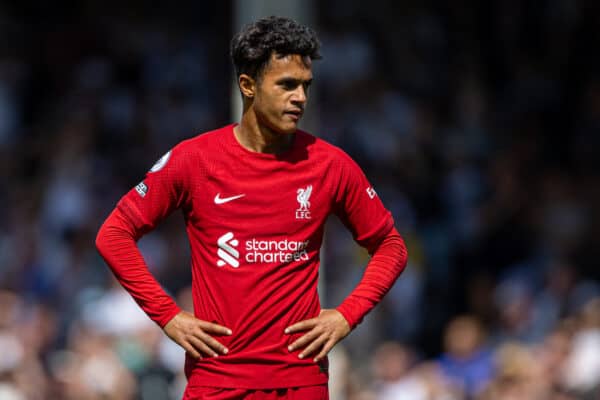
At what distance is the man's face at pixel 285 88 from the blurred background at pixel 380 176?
4015mm

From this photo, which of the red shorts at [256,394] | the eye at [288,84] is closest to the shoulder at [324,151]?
the eye at [288,84]

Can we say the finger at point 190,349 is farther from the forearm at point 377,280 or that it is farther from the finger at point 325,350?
the forearm at point 377,280

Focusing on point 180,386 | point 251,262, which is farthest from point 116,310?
point 251,262

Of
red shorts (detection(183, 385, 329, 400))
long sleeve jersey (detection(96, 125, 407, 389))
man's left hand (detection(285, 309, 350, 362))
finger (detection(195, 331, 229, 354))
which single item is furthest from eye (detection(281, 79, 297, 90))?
red shorts (detection(183, 385, 329, 400))

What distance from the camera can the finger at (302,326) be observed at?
4938 mm

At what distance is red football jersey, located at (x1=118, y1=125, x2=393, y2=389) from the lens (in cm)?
495

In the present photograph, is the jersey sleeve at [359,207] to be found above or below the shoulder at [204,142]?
below

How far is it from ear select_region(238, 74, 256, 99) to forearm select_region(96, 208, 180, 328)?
68cm

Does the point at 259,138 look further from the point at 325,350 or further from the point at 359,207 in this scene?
the point at 325,350

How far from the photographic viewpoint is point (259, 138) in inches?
201


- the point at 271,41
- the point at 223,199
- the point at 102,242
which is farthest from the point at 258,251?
the point at 271,41

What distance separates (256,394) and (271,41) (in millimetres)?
1278

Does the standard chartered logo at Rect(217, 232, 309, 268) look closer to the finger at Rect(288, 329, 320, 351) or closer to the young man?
the young man

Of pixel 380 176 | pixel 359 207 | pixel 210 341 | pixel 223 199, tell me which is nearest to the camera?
pixel 210 341
